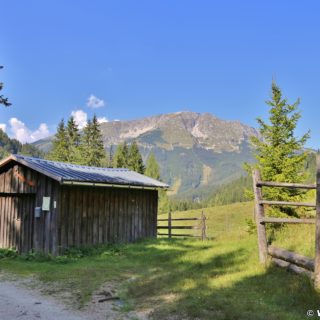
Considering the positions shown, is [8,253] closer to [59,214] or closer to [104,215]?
[59,214]

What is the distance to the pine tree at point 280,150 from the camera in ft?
57.4

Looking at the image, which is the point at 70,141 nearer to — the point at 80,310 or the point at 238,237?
the point at 238,237

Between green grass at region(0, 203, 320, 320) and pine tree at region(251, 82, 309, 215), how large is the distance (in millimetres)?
5282

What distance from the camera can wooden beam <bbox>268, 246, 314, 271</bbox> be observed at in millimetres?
6879

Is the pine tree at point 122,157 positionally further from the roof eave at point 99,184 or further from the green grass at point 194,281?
the green grass at point 194,281

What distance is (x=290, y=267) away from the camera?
7.73 m

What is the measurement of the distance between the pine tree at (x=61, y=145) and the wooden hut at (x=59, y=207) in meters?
37.8

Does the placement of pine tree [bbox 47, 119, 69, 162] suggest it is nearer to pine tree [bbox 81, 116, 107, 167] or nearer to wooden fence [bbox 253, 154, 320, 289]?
pine tree [bbox 81, 116, 107, 167]

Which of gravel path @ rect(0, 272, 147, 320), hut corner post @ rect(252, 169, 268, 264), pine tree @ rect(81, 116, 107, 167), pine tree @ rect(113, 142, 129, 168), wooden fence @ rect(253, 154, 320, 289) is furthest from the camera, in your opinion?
pine tree @ rect(113, 142, 129, 168)

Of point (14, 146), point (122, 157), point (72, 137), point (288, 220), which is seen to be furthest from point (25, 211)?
point (14, 146)

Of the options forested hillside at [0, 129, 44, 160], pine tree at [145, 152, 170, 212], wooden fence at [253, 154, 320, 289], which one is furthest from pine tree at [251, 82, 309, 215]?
forested hillside at [0, 129, 44, 160]

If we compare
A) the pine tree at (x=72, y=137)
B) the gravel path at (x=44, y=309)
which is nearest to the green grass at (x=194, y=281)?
the gravel path at (x=44, y=309)

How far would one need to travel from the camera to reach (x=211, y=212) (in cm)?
7762

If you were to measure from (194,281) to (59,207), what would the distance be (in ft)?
25.4
